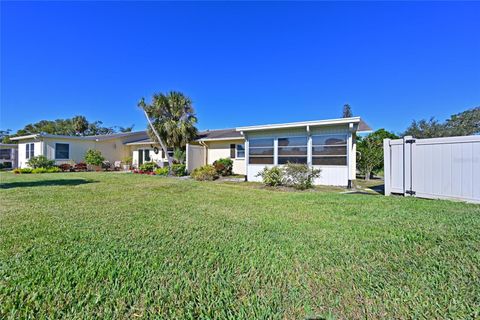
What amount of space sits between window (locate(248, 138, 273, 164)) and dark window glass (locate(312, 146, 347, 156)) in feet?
8.29

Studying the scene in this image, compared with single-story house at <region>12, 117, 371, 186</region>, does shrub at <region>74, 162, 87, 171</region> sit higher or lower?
lower

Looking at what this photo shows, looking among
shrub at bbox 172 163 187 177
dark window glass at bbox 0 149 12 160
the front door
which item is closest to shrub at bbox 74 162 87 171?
the front door

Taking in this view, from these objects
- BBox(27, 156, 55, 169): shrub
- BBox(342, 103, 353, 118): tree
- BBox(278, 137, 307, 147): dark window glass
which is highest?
BBox(342, 103, 353, 118): tree

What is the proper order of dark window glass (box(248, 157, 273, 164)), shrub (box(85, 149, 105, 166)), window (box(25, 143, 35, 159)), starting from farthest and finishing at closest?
window (box(25, 143, 35, 159)) → shrub (box(85, 149, 105, 166)) → dark window glass (box(248, 157, 273, 164))

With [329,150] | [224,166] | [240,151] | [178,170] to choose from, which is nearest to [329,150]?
[329,150]

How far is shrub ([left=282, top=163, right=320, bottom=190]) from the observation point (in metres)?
10.0

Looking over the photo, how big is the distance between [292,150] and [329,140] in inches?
78.8

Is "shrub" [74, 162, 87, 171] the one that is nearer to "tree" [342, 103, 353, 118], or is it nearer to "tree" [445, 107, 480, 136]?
"tree" [445, 107, 480, 136]

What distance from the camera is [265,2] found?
38.4ft

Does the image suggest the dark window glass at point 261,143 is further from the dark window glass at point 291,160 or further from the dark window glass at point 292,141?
the dark window glass at point 291,160

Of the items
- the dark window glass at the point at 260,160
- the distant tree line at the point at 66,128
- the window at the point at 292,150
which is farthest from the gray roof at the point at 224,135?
the distant tree line at the point at 66,128

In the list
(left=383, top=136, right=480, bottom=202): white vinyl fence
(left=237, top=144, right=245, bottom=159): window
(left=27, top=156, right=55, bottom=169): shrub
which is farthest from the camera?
(left=27, top=156, right=55, bottom=169): shrub

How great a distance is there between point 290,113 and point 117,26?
19.5 m

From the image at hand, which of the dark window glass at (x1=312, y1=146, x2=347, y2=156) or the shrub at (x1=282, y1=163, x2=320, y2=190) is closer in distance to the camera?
the shrub at (x1=282, y1=163, x2=320, y2=190)
